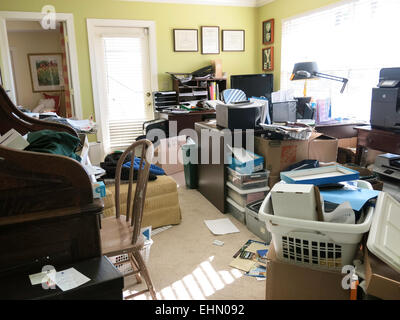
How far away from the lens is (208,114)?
4848 millimetres

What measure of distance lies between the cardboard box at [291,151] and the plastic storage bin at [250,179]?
89mm

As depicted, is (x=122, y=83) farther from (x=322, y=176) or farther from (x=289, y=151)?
(x=322, y=176)

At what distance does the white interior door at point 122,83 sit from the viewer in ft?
15.9

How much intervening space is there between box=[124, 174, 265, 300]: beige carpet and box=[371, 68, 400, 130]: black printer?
1499mm

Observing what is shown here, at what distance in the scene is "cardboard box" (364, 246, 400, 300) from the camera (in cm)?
103

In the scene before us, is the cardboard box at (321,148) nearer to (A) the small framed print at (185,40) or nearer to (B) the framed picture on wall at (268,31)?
(B) the framed picture on wall at (268,31)

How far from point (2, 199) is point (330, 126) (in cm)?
336

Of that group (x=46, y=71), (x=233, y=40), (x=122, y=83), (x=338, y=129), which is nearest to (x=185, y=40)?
(x=233, y=40)

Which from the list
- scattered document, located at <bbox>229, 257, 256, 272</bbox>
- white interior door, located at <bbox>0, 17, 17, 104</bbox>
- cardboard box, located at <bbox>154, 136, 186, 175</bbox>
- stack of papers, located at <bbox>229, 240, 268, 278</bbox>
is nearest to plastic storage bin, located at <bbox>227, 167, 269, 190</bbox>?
stack of papers, located at <bbox>229, 240, 268, 278</bbox>

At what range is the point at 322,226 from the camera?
127 centimetres

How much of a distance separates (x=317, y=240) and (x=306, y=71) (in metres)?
2.94

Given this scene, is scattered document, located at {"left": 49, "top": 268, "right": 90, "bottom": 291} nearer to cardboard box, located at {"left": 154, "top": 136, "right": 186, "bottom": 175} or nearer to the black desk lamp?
cardboard box, located at {"left": 154, "top": 136, "right": 186, "bottom": 175}

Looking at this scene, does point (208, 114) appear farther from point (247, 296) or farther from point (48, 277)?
point (48, 277)

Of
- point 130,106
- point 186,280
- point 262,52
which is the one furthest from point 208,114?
point 186,280
